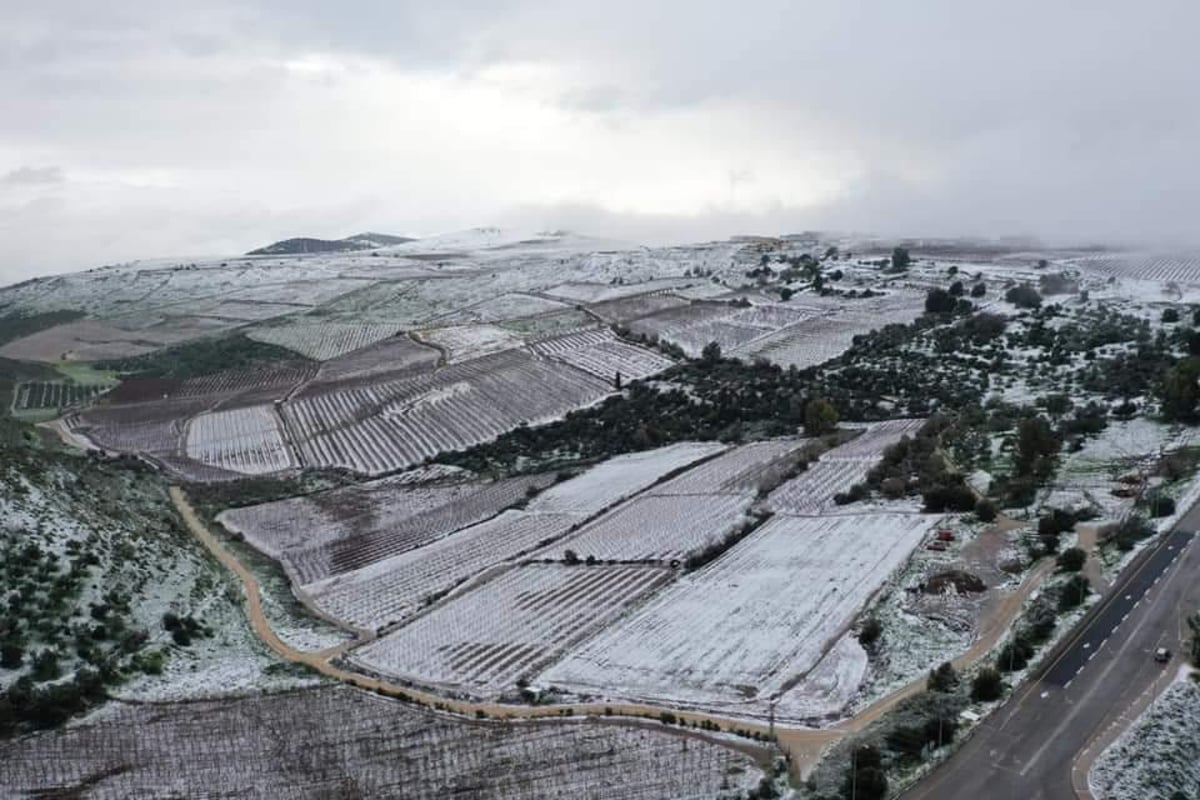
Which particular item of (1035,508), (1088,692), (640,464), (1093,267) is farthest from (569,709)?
(1093,267)

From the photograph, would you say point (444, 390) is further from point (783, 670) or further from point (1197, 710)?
point (1197, 710)

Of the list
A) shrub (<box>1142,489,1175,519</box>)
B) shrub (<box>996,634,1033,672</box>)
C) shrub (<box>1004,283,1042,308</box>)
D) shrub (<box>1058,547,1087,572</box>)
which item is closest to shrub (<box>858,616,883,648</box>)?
shrub (<box>996,634,1033,672</box>)

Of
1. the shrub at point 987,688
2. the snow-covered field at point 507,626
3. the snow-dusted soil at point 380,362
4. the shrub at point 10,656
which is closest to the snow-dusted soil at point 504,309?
the snow-dusted soil at point 380,362

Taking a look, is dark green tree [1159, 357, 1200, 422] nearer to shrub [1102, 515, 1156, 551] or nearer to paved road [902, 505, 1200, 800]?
shrub [1102, 515, 1156, 551]

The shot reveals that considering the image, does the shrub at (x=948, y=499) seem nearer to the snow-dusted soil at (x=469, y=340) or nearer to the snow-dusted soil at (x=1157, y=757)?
the snow-dusted soil at (x=1157, y=757)

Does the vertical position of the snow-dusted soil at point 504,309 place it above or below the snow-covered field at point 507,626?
above

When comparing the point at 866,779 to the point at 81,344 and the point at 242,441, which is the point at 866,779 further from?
the point at 81,344
